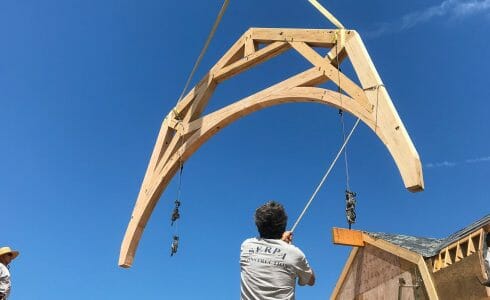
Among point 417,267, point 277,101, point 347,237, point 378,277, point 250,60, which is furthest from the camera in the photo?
point 378,277

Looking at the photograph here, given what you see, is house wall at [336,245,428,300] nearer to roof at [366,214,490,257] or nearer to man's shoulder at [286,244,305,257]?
roof at [366,214,490,257]

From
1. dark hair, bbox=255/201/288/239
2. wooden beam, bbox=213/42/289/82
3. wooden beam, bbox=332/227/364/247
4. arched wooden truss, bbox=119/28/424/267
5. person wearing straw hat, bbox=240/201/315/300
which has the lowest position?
person wearing straw hat, bbox=240/201/315/300

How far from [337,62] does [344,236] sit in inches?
153

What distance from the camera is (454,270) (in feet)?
22.2

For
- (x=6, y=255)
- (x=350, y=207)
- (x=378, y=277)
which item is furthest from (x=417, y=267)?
(x=6, y=255)

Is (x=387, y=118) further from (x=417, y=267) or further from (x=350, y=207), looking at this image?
(x=417, y=267)

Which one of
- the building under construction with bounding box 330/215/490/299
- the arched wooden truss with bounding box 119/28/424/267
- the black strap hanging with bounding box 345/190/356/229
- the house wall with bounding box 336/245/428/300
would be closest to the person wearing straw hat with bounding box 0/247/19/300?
the arched wooden truss with bounding box 119/28/424/267

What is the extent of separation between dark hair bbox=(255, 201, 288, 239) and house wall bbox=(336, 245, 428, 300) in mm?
6101

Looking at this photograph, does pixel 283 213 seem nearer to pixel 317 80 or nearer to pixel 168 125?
pixel 317 80

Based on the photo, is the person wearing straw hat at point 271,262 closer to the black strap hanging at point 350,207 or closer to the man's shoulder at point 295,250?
the man's shoulder at point 295,250

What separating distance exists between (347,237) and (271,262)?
6.60m

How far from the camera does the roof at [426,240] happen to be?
6.87 meters

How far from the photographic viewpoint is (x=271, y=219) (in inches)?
81.9

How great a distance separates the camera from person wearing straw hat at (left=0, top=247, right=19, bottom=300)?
433 cm
